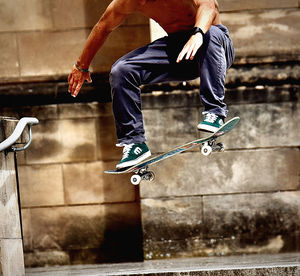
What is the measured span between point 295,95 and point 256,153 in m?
0.96

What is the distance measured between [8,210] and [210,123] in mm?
2178

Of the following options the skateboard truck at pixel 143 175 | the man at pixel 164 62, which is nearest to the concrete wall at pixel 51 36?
the man at pixel 164 62

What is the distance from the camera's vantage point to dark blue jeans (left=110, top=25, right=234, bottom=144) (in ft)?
11.1

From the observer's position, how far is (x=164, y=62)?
355 cm

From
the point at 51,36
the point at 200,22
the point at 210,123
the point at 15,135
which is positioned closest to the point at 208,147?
the point at 210,123

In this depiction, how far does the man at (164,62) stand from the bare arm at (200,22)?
0.01m

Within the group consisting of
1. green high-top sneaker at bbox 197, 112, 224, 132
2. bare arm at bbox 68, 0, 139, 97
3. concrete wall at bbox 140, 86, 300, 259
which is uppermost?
bare arm at bbox 68, 0, 139, 97

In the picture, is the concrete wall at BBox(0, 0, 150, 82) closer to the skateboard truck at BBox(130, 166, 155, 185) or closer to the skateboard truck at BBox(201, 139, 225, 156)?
the skateboard truck at BBox(130, 166, 155, 185)

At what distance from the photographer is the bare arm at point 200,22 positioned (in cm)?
313

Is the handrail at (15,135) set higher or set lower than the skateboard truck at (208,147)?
higher

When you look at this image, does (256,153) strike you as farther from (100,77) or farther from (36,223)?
(36,223)

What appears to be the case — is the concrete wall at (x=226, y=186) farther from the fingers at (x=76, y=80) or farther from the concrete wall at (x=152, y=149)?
the fingers at (x=76, y=80)

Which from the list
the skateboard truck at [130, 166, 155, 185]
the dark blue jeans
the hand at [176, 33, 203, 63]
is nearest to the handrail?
the dark blue jeans

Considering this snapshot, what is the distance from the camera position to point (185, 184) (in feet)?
16.2
